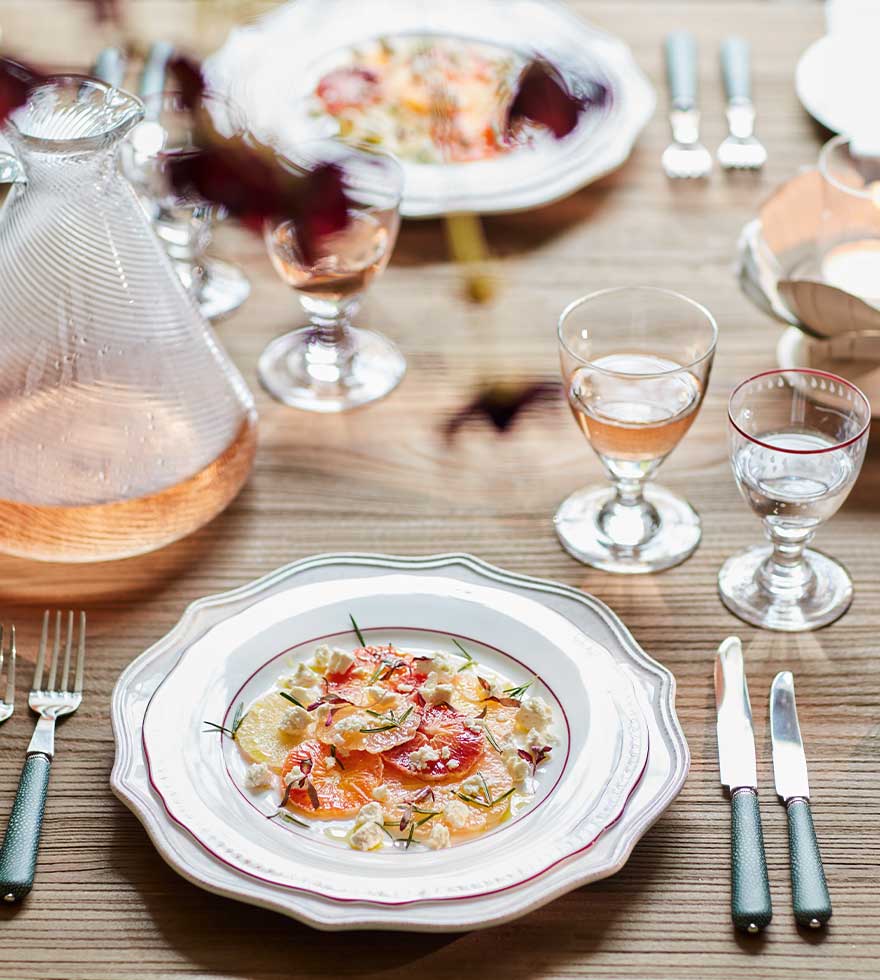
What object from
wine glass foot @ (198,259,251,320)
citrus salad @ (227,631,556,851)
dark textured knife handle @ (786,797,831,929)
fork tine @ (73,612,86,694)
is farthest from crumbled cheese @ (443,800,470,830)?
wine glass foot @ (198,259,251,320)

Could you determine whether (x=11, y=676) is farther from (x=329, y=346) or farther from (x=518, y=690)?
(x=329, y=346)

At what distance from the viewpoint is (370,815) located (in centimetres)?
88

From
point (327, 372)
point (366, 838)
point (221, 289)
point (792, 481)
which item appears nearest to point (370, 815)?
point (366, 838)

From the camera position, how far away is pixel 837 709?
101 centimetres

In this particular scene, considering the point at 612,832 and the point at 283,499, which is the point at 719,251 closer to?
the point at 283,499

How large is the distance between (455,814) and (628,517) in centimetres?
41

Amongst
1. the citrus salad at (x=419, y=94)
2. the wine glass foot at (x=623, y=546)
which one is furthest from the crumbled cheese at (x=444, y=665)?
the citrus salad at (x=419, y=94)

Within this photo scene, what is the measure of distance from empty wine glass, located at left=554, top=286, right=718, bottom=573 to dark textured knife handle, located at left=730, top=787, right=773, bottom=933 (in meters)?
0.29

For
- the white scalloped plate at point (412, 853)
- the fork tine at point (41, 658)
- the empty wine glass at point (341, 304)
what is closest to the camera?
the white scalloped plate at point (412, 853)

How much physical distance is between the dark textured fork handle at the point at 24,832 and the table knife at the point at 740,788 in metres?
0.48

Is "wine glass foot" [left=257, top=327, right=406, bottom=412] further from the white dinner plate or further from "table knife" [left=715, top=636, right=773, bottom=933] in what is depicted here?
"table knife" [left=715, top=636, right=773, bottom=933]

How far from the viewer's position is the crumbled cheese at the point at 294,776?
91 centimetres

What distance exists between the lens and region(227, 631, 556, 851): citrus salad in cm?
89

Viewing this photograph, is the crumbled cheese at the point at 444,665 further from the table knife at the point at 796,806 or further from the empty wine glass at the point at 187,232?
the empty wine glass at the point at 187,232
